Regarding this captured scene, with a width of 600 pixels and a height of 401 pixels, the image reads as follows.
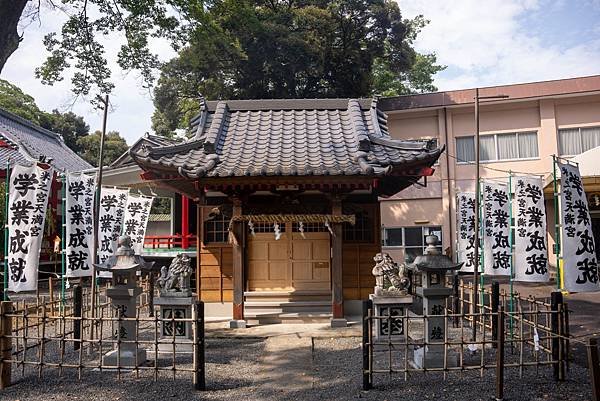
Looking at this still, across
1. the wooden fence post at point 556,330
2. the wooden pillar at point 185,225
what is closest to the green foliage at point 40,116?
the wooden pillar at point 185,225

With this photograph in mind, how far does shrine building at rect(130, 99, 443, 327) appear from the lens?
10859mm

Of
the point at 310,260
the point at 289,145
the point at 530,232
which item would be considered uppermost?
the point at 289,145

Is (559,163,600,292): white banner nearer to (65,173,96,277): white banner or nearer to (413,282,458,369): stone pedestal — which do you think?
(413,282,458,369): stone pedestal

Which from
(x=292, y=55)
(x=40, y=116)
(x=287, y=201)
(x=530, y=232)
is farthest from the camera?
(x=40, y=116)

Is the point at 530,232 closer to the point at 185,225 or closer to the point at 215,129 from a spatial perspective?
the point at 215,129

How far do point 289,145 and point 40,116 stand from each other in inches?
1625

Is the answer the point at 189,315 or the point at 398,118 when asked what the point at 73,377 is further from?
the point at 398,118

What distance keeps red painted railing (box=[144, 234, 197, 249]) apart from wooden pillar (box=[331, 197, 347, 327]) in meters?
7.49

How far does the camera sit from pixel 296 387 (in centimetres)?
722

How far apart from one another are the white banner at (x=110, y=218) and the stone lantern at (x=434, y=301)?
7633 millimetres

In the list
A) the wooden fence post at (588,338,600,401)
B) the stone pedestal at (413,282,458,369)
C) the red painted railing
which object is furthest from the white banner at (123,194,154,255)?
the wooden fence post at (588,338,600,401)

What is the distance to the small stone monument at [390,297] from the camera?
909 centimetres

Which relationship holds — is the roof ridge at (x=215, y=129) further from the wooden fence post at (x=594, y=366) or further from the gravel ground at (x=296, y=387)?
the wooden fence post at (x=594, y=366)

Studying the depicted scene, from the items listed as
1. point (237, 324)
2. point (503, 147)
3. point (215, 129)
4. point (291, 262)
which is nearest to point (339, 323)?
point (291, 262)
